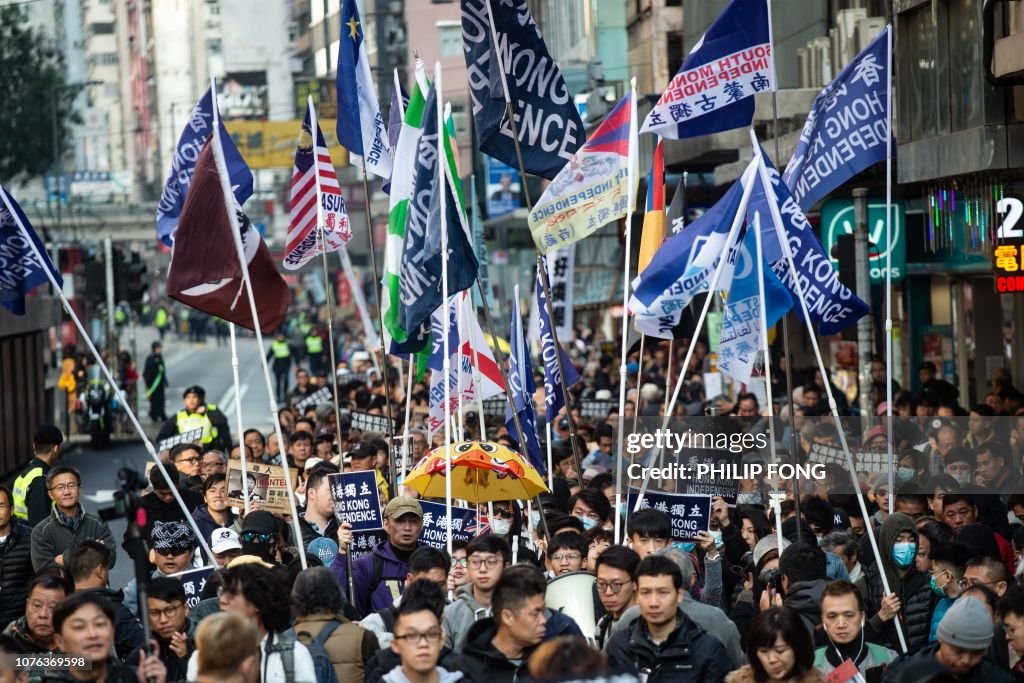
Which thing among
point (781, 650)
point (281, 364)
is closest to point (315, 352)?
point (281, 364)

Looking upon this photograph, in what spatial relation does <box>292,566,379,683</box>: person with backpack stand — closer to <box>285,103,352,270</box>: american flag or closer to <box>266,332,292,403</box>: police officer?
<box>285,103,352,270</box>: american flag

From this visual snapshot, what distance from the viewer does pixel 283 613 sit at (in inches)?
294

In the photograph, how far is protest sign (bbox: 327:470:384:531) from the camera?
1072 centimetres

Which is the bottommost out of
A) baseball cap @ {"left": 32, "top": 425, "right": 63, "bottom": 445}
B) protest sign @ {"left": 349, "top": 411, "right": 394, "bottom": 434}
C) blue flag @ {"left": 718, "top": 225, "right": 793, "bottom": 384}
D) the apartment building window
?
protest sign @ {"left": 349, "top": 411, "right": 394, "bottom": 434}

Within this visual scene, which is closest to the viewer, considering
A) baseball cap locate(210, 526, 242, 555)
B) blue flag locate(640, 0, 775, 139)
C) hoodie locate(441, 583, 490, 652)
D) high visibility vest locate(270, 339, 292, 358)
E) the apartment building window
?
hoodie locate(441, 583, 490, 652)

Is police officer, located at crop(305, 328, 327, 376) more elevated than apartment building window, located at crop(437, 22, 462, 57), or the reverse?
apartment building window, located at crop(437, 22, 462, 57)

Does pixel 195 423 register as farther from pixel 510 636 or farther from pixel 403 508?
pixel 510 636

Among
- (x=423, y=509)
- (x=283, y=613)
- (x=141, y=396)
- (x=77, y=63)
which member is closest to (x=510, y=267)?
(x=141, y=396)

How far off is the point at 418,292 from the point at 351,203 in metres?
66.5

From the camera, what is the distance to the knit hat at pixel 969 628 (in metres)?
7.69

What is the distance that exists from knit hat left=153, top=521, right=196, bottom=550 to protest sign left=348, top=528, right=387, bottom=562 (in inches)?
41.7

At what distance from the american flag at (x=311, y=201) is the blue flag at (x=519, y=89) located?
2.16 meters

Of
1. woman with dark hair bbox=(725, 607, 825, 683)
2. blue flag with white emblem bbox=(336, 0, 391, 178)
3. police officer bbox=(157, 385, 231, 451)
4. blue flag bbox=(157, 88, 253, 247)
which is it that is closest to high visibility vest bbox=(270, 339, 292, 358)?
police officer bbox=(157, 385, 231, 451)

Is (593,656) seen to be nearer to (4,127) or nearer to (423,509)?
(423,509)
